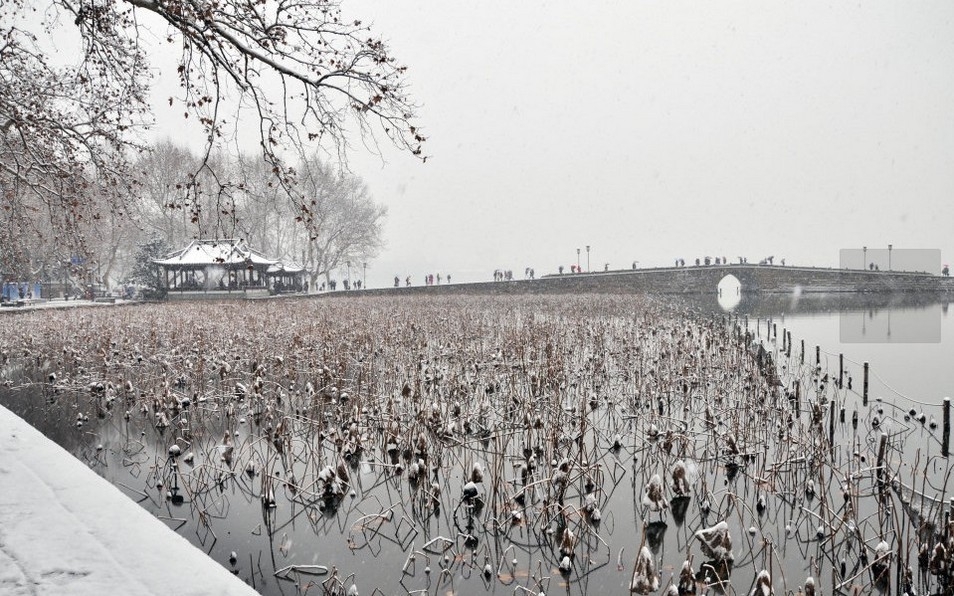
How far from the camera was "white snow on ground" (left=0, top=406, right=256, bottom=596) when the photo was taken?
2.07 meters

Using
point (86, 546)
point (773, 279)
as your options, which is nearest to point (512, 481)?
point (86, 546)

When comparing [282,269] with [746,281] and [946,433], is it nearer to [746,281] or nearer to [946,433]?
[746,281]

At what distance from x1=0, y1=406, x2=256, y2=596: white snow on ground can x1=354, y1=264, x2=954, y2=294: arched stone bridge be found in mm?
50869

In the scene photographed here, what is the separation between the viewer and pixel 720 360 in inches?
471

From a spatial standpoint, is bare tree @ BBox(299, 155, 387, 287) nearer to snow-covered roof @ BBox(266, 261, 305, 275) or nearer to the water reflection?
snow-covered roof @ BBox(266, 261, 305, 275)

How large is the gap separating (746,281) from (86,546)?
63953mm

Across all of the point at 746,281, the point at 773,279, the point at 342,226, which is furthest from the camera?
the point at 746,281

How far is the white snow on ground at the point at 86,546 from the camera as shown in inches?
81.6

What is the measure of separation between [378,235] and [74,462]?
186ft

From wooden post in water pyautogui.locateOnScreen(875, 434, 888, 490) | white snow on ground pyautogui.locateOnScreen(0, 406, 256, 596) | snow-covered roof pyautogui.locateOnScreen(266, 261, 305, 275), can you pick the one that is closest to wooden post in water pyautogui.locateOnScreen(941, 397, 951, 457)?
wooden post in water pyautogui.locateOnScreen(875, 434, 888, 490)

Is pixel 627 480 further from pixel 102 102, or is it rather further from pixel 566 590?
pixel 102 102

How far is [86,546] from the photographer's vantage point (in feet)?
7.77

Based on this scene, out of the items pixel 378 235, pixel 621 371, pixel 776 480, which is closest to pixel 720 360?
pixel 621 371

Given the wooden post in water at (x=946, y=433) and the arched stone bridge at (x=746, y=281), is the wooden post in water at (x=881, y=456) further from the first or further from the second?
the arched stone bridge at (x=746, y=281)
